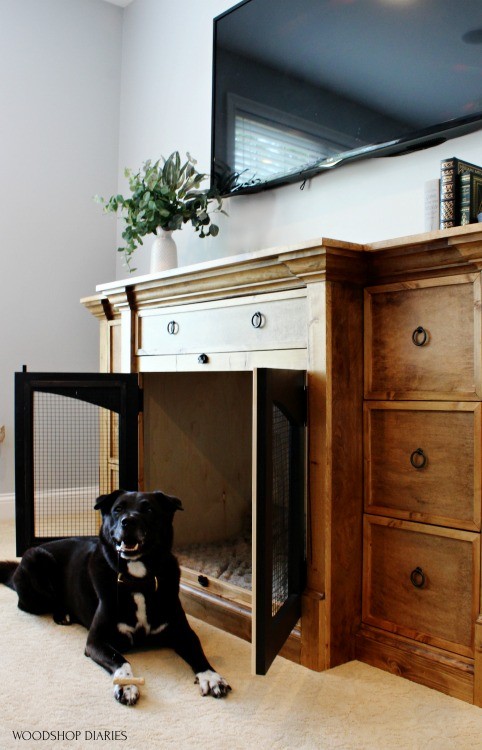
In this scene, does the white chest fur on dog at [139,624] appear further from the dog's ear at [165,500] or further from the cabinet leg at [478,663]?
the cabinet leg at [478,663]

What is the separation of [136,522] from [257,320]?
63cm

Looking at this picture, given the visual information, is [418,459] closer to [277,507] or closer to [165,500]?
[277,507]

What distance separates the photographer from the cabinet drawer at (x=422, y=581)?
4.81 feet

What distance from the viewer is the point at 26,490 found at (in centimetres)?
223

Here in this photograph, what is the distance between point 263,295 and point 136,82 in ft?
7.40

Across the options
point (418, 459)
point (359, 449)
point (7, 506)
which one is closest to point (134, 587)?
point (359, 449)

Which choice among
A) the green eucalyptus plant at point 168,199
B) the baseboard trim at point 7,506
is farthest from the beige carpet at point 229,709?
the baseboard trim at point 7,506

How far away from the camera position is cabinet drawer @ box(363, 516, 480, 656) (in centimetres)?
147

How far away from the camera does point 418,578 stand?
61.2 inches

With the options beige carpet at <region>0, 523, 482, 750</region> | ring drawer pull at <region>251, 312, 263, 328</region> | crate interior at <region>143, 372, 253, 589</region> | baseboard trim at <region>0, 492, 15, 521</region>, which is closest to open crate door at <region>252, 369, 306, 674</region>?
beige carpet at <region>0, 523, 482, 750</region>

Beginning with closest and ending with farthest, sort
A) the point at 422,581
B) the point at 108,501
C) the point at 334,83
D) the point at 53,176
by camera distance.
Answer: the point at 422,581, the point at 108,501, the point at 334,83, the point at 53,176

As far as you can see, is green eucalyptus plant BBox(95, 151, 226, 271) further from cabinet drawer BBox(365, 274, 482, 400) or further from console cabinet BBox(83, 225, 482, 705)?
cabinet drawer BBox(365, 274, 482, 400)

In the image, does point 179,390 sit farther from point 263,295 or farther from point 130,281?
point 263,295

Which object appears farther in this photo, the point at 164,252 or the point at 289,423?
the point at 164,252
